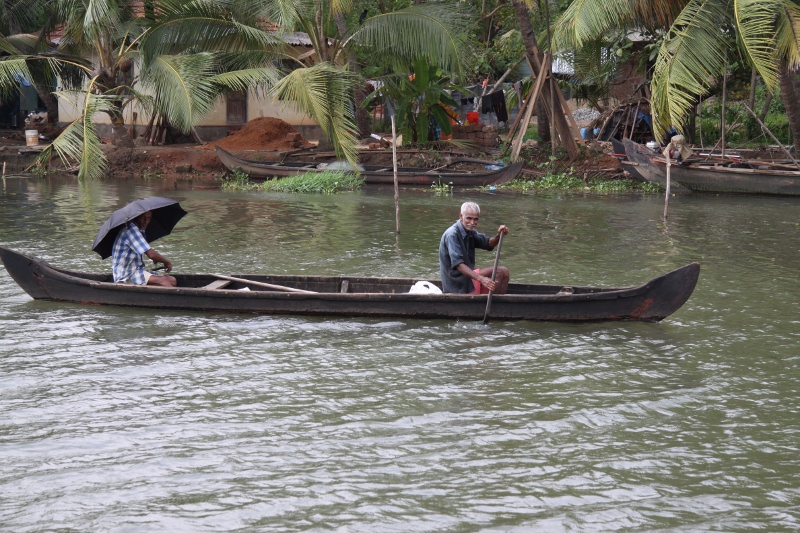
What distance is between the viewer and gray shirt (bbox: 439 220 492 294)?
333 inches

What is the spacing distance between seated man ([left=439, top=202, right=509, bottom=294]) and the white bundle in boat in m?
0.17

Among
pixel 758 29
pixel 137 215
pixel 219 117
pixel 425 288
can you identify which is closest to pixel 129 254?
pixel 137 215

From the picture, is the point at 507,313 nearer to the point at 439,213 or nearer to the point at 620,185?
the point at 439,213

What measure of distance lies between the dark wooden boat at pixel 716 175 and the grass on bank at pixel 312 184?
6.32 meters

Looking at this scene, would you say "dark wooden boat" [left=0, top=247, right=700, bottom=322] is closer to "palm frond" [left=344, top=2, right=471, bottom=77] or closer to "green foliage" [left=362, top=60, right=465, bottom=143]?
"palm frond" [left=344, top=2, right=471, bottom=77]

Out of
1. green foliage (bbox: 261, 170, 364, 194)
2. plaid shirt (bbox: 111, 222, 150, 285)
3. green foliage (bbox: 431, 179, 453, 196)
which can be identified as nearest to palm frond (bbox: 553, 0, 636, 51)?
green foliage (bbox: 431, 179, 453, 196)

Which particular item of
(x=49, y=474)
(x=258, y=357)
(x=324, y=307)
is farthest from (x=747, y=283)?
(x=49, y=474)

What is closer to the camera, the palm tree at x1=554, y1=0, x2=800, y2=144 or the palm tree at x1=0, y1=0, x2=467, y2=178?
the palm tree at x1=554, y1=0, x2=800, y2=144

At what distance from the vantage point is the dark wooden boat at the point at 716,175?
1781cm

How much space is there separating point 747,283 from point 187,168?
16302 mm

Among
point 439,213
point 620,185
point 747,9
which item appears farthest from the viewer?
point 620,185

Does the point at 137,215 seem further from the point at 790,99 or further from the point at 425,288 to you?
the point at 790,99

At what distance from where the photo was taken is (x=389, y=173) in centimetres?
2117

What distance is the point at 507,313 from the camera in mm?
8398
